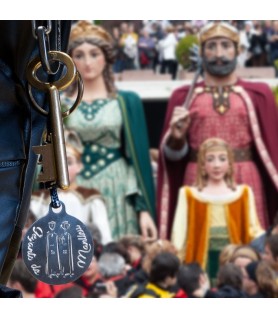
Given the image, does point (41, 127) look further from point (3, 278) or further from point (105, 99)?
point (105, 99)

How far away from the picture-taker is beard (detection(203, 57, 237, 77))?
21.0 ft

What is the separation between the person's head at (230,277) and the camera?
532cm

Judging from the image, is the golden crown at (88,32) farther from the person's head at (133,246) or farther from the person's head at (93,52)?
the person's head at (133,246)

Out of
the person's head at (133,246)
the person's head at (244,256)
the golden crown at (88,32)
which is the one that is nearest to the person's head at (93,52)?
the golden crown at (88,32)

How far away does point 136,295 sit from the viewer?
15.9ft

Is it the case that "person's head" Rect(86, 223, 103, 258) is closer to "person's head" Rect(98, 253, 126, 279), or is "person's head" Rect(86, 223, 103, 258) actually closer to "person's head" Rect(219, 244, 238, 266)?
"person's head" Rect(98, 253, 126, 279)

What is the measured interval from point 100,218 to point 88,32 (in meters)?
1.00

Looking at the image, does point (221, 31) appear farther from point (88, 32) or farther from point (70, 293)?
point (70, 293)

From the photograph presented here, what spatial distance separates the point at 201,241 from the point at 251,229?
0.87 ft

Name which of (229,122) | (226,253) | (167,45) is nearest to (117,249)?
(226,253)

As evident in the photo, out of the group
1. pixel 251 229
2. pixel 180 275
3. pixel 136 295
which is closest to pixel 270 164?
pixel 251 229

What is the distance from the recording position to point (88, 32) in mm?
6438

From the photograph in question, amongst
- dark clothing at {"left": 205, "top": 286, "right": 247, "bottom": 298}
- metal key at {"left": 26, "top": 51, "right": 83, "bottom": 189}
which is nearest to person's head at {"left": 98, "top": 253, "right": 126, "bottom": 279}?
dark clothing at {"left": 205, "top": 286, "right": 247, "bottom": 298}

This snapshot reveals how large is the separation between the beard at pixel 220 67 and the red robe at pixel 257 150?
0.09 meters
